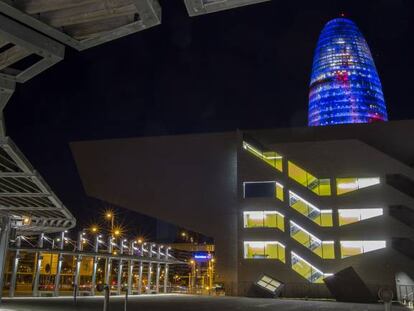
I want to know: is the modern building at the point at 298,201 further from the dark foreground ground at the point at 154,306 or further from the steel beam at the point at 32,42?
the steel beam at the point at 32,42

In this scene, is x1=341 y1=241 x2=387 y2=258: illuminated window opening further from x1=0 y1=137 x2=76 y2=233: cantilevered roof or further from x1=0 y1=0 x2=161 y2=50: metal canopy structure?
x1=0 y1=0 x2=161 y2=50: metal canopy structure

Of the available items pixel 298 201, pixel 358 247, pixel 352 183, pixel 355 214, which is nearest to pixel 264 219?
pixel 298 201

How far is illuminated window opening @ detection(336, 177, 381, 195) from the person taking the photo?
140 feet

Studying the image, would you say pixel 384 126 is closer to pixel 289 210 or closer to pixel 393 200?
pixel 393 200

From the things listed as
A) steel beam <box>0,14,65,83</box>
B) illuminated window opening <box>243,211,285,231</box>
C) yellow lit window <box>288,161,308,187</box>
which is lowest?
steel beam <box>0,14,65,83</box>

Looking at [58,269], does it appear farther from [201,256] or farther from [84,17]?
[84,17]

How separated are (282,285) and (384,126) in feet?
63.8

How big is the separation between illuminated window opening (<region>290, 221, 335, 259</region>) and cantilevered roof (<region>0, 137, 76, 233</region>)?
2663 cm

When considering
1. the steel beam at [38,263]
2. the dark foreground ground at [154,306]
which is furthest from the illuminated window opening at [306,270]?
the steel beam at [38,263]

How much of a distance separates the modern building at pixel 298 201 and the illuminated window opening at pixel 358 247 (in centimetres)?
10

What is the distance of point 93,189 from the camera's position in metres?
53.2

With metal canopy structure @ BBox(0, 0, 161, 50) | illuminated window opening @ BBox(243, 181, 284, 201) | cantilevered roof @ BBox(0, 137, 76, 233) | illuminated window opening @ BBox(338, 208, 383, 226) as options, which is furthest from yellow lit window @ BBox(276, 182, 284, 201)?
metal canopy structure @ BBox(0, 0, 161, 50)

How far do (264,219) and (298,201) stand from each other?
4.07 meters

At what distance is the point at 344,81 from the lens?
137 m
